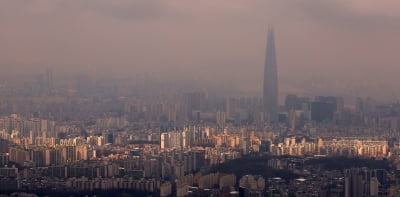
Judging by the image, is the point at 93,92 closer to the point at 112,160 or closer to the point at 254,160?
the point at 112,160

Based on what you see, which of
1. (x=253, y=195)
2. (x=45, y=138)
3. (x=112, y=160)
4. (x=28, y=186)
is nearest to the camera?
(x=253, y=195)

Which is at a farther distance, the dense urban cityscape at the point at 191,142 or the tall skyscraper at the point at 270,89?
the tall skyscraper at the point at 270,89

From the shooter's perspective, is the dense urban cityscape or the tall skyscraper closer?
the dense urban cityscape

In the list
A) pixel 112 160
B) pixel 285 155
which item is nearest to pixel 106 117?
pixel 112 160
